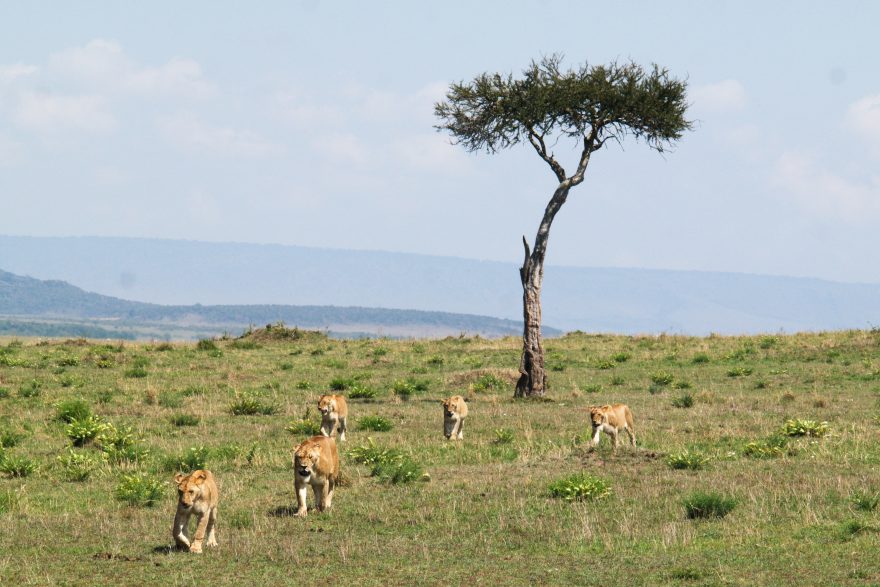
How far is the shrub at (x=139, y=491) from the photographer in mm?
16969

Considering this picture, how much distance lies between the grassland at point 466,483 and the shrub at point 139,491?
0.11 meters

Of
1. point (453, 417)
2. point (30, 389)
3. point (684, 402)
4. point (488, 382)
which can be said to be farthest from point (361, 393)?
point (30, 389)

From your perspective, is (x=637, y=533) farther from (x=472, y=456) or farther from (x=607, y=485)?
(x=472, y=456)

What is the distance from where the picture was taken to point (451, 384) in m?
36.8

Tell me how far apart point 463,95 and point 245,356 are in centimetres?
1643

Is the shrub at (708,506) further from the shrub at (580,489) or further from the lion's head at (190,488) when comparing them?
the lion's head at (190,488)

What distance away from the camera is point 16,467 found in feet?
64.7

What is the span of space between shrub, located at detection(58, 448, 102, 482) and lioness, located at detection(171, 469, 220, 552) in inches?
251

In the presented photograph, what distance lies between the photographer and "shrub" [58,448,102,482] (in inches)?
761

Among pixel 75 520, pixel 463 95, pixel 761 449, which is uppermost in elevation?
pixel 463 95

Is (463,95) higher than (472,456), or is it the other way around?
(463,95)

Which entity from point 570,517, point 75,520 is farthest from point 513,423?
point 75,520

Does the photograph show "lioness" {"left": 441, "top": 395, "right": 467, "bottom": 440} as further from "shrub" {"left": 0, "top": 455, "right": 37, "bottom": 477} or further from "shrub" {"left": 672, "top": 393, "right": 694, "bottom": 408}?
"shrub" {"left": 672, "top": 393, "right": 694, "bottom": 408}

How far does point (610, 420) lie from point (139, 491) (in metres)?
9.12
